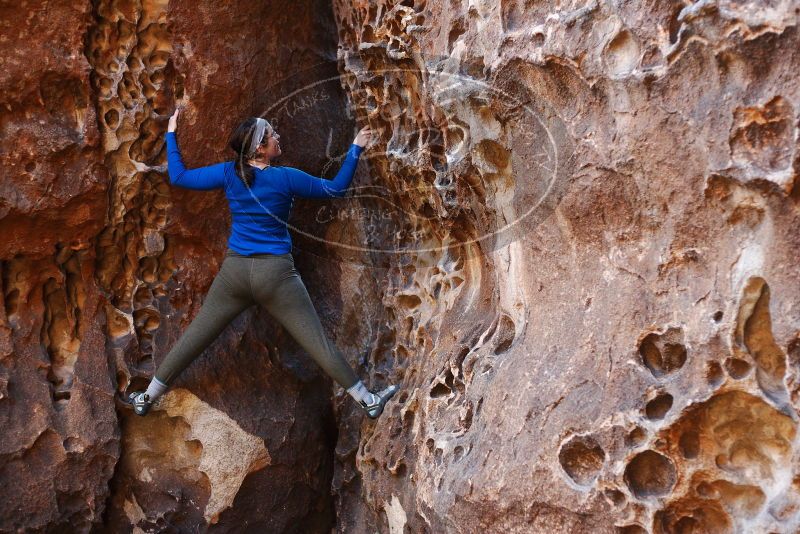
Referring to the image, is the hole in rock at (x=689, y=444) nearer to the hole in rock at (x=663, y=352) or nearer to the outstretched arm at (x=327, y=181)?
the hole in rock at (x=663, y=352)

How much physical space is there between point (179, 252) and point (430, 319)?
3.84 feet

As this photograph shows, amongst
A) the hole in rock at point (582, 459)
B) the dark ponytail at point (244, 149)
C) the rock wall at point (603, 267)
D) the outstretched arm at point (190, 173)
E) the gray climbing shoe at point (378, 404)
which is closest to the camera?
the rock wall at point (603, 267)

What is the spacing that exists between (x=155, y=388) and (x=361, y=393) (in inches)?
34.4

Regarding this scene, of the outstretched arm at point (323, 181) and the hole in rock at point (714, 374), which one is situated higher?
the outstretched arm at point (323, 181)

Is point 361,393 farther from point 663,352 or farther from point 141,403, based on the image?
point 663,352

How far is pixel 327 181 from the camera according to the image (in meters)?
3.54

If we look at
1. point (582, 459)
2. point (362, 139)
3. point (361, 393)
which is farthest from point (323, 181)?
point (582, 459)

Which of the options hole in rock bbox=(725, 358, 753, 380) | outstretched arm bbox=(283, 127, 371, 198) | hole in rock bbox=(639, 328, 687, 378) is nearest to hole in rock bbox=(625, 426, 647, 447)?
hole in rock bbox=(639, 328, 687, 378)

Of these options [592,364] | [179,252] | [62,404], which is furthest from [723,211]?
[62,404]

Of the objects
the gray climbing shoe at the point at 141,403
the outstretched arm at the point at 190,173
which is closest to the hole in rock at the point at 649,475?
the outstretched arm at the point at 190,173

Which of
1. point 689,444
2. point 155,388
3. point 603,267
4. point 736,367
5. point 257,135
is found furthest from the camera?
point 155,388

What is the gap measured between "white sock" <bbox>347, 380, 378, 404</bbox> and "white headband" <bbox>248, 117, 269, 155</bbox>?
3.39 feet

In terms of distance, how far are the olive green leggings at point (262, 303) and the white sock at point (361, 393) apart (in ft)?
0.08

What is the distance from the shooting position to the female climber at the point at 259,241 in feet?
11.5
